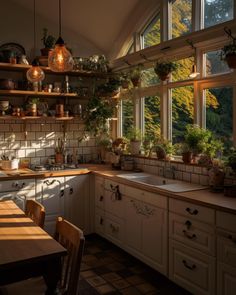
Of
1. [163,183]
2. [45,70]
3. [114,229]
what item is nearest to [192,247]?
[163,183]

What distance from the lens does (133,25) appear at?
185 inches

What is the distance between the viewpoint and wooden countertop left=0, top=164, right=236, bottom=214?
2.62 m

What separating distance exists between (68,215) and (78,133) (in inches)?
51.7

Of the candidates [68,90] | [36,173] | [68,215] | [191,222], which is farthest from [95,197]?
[191,222]

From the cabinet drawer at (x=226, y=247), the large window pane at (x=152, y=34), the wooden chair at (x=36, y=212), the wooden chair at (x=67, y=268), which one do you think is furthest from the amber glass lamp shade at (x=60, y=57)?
the large window pane at (x=152, y=34)

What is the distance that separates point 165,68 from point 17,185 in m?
2.12

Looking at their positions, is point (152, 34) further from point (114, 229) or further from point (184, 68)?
point (114, 229)

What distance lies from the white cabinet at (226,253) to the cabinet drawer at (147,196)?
2.19 feet

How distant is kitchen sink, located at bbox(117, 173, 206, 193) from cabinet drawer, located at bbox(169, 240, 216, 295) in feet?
1.57

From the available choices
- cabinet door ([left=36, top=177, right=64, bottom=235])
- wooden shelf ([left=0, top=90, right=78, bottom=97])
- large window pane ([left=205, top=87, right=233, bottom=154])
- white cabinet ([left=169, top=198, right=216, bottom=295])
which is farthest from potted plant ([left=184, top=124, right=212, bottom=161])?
wooden shelf ([left=0, top=90, right=78, bottom=97])

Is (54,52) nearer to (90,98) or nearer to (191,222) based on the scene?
(191,222)

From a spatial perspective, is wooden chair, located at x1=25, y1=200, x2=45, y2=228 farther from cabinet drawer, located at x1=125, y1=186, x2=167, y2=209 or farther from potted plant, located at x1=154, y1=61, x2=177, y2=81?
potted plant, located at x1=154, y1=61, x2=177, y2=81

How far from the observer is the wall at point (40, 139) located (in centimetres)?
463

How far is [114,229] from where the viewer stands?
4023mm
